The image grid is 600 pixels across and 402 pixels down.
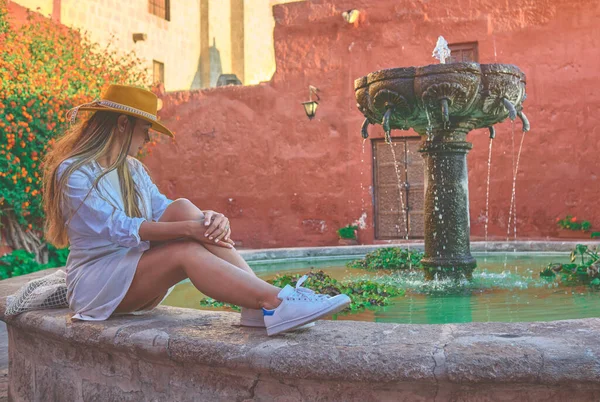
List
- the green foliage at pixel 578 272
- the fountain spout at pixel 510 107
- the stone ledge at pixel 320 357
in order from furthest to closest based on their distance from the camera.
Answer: the green foliage at pixel 578 272
the fountain spout at pixel 510 107
the stone ledge at pixel 320 357

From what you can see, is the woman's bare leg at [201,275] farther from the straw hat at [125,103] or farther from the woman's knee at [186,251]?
the straw hat at [125,103]

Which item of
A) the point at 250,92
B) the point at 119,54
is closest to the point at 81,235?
the point at 250,92

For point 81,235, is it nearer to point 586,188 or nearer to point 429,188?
point 429,188

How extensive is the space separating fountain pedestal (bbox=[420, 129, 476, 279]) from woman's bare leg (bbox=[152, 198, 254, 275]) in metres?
2.05

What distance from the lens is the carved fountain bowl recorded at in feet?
11.7

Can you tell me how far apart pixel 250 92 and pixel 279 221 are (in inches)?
95.7

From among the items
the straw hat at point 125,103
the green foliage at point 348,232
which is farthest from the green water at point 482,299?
the green foliage at point 348,232

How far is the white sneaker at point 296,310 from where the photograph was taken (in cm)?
199

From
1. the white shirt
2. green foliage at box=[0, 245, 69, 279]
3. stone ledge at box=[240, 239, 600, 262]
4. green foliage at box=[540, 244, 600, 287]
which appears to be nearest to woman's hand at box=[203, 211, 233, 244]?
the white shirt

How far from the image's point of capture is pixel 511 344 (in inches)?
69.3

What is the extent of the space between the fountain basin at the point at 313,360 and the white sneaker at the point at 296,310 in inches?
1.9

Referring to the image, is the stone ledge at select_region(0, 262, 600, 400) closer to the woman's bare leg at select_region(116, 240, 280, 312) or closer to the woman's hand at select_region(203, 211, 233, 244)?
the woman's bare leg at select_region(116, 240, 280, 312)

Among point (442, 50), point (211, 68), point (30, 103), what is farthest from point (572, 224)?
point (211, 68)

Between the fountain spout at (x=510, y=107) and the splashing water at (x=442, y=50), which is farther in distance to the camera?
the splashing water at (x=442, y=50)
